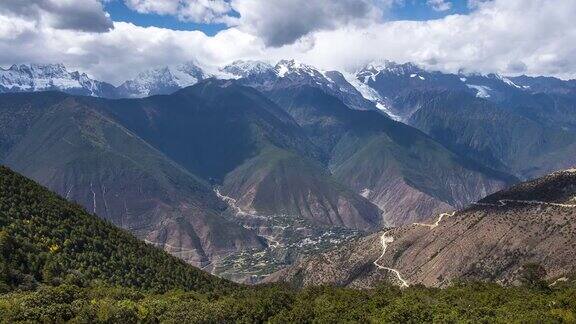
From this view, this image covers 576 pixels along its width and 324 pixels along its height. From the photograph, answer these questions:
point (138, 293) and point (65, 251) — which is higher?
point (65, 251)

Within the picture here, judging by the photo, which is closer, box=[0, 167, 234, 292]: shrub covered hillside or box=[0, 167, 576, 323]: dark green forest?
box=[0, 167, 576, 323]: dark green forest

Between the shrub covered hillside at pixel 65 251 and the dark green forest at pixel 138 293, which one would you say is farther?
the shrub covered hillside at pixel 65 251

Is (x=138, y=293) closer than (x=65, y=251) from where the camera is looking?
Yes

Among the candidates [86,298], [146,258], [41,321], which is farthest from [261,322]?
[146,258]

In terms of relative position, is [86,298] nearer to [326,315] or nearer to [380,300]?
[326,315]
